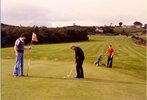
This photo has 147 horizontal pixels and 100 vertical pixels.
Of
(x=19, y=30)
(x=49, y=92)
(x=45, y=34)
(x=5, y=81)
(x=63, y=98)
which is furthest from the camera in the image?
(x=45, y=34)

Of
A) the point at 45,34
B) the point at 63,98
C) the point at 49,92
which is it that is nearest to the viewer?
the point at 63,98

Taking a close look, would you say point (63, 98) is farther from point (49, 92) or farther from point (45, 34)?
point (45, 34)

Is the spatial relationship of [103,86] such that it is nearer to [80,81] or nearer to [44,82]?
[80,81]

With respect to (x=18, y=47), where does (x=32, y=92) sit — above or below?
below

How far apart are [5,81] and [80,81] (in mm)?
3691

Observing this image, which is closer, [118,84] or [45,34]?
[118,84]

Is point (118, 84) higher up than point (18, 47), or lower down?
lower down

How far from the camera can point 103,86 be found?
17.6 meters

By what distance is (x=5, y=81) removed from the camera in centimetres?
1734

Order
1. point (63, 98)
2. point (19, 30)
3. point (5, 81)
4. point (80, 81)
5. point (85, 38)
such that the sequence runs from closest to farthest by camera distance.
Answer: point (63, 98), point (5, 81), point (80, 81), point (19, 30), point (85, 38)

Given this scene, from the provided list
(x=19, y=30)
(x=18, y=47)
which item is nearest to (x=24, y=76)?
(x=18, y=47)

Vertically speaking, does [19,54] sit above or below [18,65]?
above

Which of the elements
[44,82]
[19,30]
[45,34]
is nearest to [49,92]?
[44,82]

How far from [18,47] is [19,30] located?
62821mm
